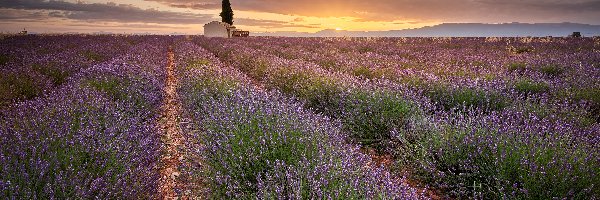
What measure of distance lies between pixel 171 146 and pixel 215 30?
44.1 m

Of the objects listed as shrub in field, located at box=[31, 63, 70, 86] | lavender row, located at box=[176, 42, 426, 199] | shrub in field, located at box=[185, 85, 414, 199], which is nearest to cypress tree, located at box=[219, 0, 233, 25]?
shrub in field, located at box=[31, 63, 70, 86]

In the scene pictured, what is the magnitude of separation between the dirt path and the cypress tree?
149 feet

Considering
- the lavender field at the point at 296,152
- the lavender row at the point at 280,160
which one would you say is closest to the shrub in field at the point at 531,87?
the lavender field at the point at 296,152

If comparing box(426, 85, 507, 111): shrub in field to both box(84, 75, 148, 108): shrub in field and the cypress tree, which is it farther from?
the cypress tree

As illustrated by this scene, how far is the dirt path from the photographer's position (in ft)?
11.9

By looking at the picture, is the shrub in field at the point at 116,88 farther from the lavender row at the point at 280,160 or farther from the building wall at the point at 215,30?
the building wall at the point at 215,30

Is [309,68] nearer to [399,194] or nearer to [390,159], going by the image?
[390,159]

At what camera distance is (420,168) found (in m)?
3.92

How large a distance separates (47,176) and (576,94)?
6.84 m

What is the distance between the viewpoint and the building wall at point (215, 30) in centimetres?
4647

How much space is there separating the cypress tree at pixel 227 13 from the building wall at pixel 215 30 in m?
5.36

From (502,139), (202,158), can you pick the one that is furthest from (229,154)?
(502,139)

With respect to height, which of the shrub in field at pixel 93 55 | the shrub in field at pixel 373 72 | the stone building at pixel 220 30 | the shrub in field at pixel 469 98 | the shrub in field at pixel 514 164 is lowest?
the shrub in field at pixel 514 164

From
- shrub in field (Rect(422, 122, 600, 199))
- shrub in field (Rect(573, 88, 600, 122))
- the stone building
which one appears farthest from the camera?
the stone building
